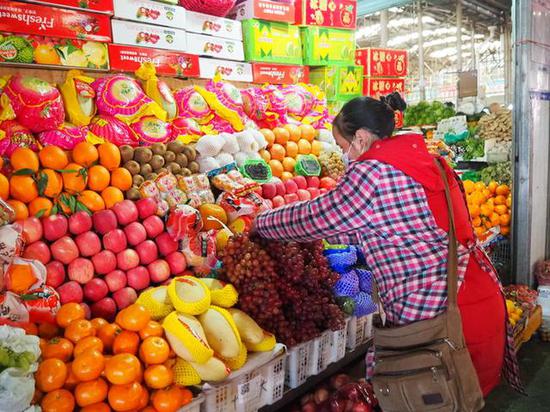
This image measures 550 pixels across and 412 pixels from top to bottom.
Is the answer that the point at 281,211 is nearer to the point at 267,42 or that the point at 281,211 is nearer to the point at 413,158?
the point at 413,158

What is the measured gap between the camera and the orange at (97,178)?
280cm

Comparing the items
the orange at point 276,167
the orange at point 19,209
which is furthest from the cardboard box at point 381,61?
the orange at point 19,209

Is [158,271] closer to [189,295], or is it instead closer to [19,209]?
[189,295]

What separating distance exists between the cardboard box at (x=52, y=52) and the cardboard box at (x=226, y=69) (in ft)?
3.18

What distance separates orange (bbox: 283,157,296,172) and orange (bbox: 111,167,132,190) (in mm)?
1636

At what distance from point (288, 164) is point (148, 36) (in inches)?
62.1

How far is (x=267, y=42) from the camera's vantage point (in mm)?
4688

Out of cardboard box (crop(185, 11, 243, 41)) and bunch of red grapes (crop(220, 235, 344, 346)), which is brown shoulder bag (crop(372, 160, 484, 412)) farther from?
cardboard box (crop(185, 11, 243, 41))

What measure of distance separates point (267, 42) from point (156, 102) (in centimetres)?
166

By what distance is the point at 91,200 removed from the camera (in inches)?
108

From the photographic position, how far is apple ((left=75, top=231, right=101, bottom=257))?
103 inches

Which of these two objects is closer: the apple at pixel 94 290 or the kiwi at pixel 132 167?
the apple at pixel 94 290

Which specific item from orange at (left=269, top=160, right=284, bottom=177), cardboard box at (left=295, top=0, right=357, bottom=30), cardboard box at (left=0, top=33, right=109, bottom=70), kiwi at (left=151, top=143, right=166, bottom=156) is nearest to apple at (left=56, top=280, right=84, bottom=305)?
kiwi at (left=151, top=143, right=166, bottom=156)

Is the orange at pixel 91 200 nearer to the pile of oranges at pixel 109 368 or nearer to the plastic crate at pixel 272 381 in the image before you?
the pile of oranges at pixel 109 368
